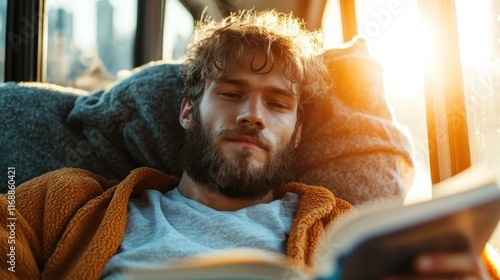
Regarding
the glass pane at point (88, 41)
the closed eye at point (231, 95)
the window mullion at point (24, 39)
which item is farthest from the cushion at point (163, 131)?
the glass pane at point (88, 41)

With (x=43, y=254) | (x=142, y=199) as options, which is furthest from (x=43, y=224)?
(x=142, y=199)

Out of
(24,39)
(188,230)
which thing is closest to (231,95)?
(188,230)

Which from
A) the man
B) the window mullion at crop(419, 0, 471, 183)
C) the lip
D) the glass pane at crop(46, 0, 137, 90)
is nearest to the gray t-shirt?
the man

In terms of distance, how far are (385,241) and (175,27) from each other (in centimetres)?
224

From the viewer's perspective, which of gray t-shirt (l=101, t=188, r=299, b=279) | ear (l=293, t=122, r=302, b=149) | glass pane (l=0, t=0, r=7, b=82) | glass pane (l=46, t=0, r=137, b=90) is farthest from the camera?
glass pane (l=46, t=0, r=137, b=90)

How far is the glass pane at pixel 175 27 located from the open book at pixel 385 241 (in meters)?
2.00

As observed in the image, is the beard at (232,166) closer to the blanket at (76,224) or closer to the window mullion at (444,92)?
the blanket at (76,224)

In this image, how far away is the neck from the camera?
131cm

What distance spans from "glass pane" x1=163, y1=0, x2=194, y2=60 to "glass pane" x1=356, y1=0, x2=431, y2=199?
1.09 meters

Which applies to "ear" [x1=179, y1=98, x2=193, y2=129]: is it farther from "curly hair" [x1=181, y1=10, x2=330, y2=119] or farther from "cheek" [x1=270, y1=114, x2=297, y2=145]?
"cheek" [x1=270, y1=114, x2=297, y2=145]

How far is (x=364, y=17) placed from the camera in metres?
1.81

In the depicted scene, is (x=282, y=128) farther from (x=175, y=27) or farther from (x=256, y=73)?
(x=175, y=27)

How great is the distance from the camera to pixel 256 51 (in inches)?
52.9

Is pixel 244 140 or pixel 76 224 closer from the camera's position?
pixel 76 224
